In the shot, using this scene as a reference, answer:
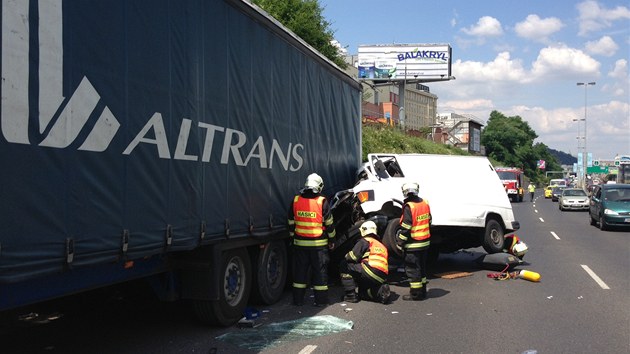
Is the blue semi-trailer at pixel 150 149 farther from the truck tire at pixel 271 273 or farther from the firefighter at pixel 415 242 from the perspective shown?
the firefighter at pixel 415 242

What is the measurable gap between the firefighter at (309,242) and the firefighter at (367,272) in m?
0.40

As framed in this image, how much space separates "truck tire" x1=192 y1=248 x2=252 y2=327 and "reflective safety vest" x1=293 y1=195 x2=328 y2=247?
105cm

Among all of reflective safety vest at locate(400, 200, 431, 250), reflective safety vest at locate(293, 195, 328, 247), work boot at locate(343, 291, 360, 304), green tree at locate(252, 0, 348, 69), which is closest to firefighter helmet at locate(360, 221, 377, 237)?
reflective safety vest at locate(400, 200, 431, 250)

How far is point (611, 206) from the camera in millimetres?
19078

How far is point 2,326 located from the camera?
623 cm

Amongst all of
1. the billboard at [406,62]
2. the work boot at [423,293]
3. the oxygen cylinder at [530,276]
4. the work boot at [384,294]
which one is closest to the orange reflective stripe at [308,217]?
the work boot at [384,294]

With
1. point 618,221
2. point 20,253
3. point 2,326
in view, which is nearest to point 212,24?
point 20,253

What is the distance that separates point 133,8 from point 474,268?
28.1 feet

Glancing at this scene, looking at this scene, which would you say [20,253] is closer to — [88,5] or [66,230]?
[66,230]

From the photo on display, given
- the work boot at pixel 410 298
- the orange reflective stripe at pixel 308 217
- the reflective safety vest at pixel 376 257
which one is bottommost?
the work boot at pixel 410 298

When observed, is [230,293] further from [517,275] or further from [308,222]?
[517,275]

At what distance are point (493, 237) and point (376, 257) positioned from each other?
12.6ft

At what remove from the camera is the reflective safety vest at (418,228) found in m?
8.20

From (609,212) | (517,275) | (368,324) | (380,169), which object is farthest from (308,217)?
(609,212)
